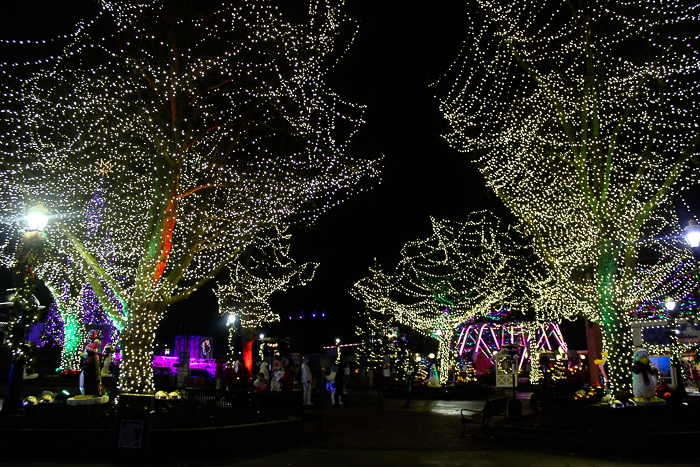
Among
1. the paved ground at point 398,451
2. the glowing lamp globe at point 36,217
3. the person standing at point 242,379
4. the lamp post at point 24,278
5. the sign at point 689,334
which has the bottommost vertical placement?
the paved ground at point 398,451

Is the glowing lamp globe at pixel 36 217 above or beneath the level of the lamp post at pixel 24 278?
above

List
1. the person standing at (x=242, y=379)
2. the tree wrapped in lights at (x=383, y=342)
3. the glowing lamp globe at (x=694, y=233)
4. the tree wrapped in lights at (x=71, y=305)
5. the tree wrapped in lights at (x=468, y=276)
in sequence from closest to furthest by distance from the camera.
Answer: the glowing lamp globe at (x=694, y=233) < the person standing at (x=242, y=379) < the tree wrapped in lights at (x=71, y=305) < the tree wrapped in lights at (x=468, y=276) < the tree wrapped in lights at (x=383, y=342)

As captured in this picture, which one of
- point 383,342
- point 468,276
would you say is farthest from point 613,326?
point 383,342

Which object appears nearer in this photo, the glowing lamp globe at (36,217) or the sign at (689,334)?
the glowing lamp globe at (36,217)

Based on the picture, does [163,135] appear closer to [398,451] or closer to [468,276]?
[398,451]

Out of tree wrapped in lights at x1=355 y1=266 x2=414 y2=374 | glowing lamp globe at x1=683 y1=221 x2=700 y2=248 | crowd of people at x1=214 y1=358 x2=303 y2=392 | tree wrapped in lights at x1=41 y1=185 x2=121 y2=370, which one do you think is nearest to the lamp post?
tree wrapped in lights at x1=41 y1=185 x2=121 y2=370

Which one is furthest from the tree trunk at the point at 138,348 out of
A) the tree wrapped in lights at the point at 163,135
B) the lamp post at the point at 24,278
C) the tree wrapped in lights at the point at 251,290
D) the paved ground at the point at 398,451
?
the tree wrapped in lights at the point at 251,290

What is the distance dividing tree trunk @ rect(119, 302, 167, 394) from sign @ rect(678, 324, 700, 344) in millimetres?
19757

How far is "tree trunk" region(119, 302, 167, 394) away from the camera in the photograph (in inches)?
513

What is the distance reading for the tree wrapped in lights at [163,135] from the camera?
13.1m

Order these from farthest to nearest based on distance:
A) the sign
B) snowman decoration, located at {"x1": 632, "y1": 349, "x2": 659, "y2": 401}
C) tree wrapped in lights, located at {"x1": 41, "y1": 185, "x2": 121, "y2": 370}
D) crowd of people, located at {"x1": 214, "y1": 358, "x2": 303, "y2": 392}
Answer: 1. tree wrapped in lights, located at {"x1": 41, "y1": 185, "x2": 121, "y2": 370}
2. the sign
3. crowd of people, located at {"x1": 214, "y1": 358, "x2": 303, "y2": 392}
4. snowman decoration, located at {"x1": 632, "y1": 349, "x2": 659, "y2": 401}

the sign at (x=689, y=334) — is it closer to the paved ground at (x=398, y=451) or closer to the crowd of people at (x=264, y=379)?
the paved ground at (x=398, y=451)

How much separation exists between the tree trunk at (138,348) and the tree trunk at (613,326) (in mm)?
11629

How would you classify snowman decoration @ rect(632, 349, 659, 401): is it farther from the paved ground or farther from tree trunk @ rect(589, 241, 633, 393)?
tree trunk @ rect(589, 241, 633, 393)
